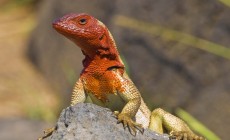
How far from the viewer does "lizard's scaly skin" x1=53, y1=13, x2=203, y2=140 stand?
4922 mm

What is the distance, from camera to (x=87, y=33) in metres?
4.98

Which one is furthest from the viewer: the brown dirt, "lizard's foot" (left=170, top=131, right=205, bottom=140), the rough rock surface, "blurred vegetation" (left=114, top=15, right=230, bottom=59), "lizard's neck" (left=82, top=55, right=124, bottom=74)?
the brown dirt

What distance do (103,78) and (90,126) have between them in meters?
1.01

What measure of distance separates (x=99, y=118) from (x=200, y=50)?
5456mm

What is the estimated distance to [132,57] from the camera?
34.1 feet

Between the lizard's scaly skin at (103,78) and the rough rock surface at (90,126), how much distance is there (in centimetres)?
61

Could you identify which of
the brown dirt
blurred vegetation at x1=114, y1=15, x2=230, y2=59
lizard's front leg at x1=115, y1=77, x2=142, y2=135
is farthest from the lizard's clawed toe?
the brown dirt

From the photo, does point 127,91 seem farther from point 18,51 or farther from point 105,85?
point 18,51

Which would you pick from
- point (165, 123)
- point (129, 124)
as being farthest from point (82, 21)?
point (129, 124)

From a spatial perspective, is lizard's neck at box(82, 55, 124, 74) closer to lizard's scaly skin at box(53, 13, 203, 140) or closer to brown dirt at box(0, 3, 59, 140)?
lizard's scaly skin at box(53, 13, 203, 140)

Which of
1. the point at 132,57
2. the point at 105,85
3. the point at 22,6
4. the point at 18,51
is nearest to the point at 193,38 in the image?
the point at 132,57

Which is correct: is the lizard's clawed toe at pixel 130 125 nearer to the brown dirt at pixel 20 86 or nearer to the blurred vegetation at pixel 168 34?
the blurred vegetation at pixel 168 34

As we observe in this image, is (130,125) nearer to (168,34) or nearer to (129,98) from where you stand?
(129,98)

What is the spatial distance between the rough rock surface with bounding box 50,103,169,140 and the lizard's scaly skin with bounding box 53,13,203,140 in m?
0.61
